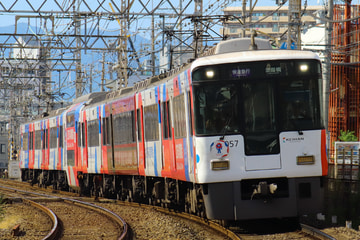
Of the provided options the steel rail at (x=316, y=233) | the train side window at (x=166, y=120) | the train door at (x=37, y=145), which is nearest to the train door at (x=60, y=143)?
the train door at (x=37, y=145)

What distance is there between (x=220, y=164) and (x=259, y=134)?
0.75m

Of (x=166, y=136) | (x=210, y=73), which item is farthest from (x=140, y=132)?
(x=210, y=73)

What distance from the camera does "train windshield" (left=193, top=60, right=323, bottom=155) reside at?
1083 centimetres

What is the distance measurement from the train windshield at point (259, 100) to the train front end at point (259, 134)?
2cm

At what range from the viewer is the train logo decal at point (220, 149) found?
422 inches

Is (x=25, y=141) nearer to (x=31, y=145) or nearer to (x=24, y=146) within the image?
(x=24, y=146)

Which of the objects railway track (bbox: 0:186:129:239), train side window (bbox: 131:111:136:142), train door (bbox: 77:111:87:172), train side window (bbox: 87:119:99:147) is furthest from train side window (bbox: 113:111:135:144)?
train door (bbox: 77:111:87:172)

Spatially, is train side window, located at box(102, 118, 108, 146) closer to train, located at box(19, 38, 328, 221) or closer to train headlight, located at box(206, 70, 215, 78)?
train, located at box(19, 38, 328, 221)

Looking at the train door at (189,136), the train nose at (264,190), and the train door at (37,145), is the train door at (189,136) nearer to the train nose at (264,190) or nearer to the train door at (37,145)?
the train nose at (264,190)

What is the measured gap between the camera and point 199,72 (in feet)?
36.1

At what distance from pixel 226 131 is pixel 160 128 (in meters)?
3.76

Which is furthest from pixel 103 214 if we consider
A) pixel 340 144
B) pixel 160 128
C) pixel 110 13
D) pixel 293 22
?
pixel 340 144

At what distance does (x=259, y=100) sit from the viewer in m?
10.9

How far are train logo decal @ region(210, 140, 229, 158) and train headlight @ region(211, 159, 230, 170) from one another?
0.08m
